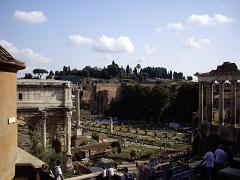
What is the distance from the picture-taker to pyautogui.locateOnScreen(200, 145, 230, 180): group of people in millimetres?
9797

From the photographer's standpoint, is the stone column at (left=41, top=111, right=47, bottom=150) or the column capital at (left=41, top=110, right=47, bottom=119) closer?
the stone column at (left=41, top=111, right=47, bottom=150)

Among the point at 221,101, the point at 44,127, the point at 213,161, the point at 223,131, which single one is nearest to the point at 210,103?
the point at 221,101

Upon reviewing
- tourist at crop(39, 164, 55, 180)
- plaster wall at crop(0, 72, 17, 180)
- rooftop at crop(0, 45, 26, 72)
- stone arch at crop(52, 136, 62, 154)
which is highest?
rooftop at crop(0, 45, 26, 72)

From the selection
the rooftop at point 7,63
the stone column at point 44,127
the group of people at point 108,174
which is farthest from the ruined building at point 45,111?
the rooftop at point 7,63

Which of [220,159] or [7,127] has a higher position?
[7,127]

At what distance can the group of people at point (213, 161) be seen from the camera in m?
9.80

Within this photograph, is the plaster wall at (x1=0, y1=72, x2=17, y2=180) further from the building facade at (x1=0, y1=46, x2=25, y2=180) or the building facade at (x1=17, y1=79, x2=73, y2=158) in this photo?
the building facade at (x1=17, y1=79, x2=73, y2=158)

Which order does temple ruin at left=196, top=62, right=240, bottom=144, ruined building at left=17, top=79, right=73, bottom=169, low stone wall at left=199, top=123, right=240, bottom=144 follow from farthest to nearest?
ruined building at left=17, top=79, right=73, bottom=169, temple ruin at left=196, top=62, right=240, bottom=144, low stone wall at left=199, top=123, right=240, bottom=144

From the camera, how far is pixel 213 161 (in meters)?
9.87

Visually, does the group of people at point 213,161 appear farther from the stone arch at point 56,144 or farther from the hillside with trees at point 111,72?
the hillside with trees at point 111,72

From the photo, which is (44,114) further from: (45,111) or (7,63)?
(7,63)

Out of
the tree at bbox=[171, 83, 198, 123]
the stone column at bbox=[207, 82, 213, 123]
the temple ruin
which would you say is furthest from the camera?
the tree at bbox=[171, 83, 198, 123]

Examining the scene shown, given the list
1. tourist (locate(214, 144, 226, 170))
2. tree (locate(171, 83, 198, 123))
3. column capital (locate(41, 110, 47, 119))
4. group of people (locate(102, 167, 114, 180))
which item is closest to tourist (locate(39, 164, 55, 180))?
group of people (locate(102, 167, 114, 180))

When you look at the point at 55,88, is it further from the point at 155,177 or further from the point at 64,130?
the point at 155,177
